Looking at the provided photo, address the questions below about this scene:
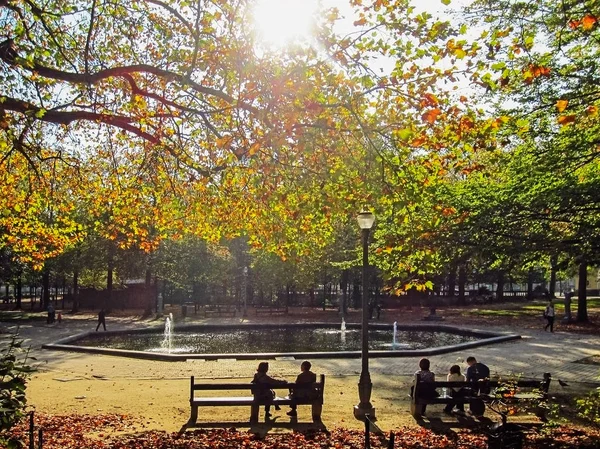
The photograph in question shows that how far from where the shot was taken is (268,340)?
26.6 meters

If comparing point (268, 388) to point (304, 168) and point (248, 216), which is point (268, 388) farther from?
point (248, 216)

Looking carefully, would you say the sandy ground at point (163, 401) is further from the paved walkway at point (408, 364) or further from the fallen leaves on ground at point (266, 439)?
the paved walkway at point (408, 364)

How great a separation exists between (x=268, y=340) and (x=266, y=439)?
17.1 meters

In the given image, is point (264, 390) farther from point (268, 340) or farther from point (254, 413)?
point (268, 340)

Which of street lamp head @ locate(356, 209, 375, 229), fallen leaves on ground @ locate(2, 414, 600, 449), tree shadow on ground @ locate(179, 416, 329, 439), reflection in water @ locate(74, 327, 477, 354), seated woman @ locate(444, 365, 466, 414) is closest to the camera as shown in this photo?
fallen leaves on ground @ locate(2, 414, 600, 449)

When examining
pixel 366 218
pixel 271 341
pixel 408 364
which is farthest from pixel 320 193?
pixel 271 341

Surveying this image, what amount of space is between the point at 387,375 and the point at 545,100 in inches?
329

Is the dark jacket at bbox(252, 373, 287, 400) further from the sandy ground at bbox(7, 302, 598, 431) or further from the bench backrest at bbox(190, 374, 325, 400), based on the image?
the sandy ground at bbox(7, 302, 598, 431)

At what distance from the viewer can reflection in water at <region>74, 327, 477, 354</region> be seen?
23766mm

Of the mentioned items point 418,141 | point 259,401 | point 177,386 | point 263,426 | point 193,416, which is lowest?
point 177,386

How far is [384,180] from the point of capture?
964 centimetres

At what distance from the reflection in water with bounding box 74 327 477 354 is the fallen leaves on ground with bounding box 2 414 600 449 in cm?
1263

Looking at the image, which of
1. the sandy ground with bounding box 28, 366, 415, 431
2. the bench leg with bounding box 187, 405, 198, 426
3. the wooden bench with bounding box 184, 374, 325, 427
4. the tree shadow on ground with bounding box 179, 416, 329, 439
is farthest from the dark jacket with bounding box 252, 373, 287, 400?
the bench leg with bounding box 187, 405, 198, 426

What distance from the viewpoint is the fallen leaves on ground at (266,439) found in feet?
30.0
